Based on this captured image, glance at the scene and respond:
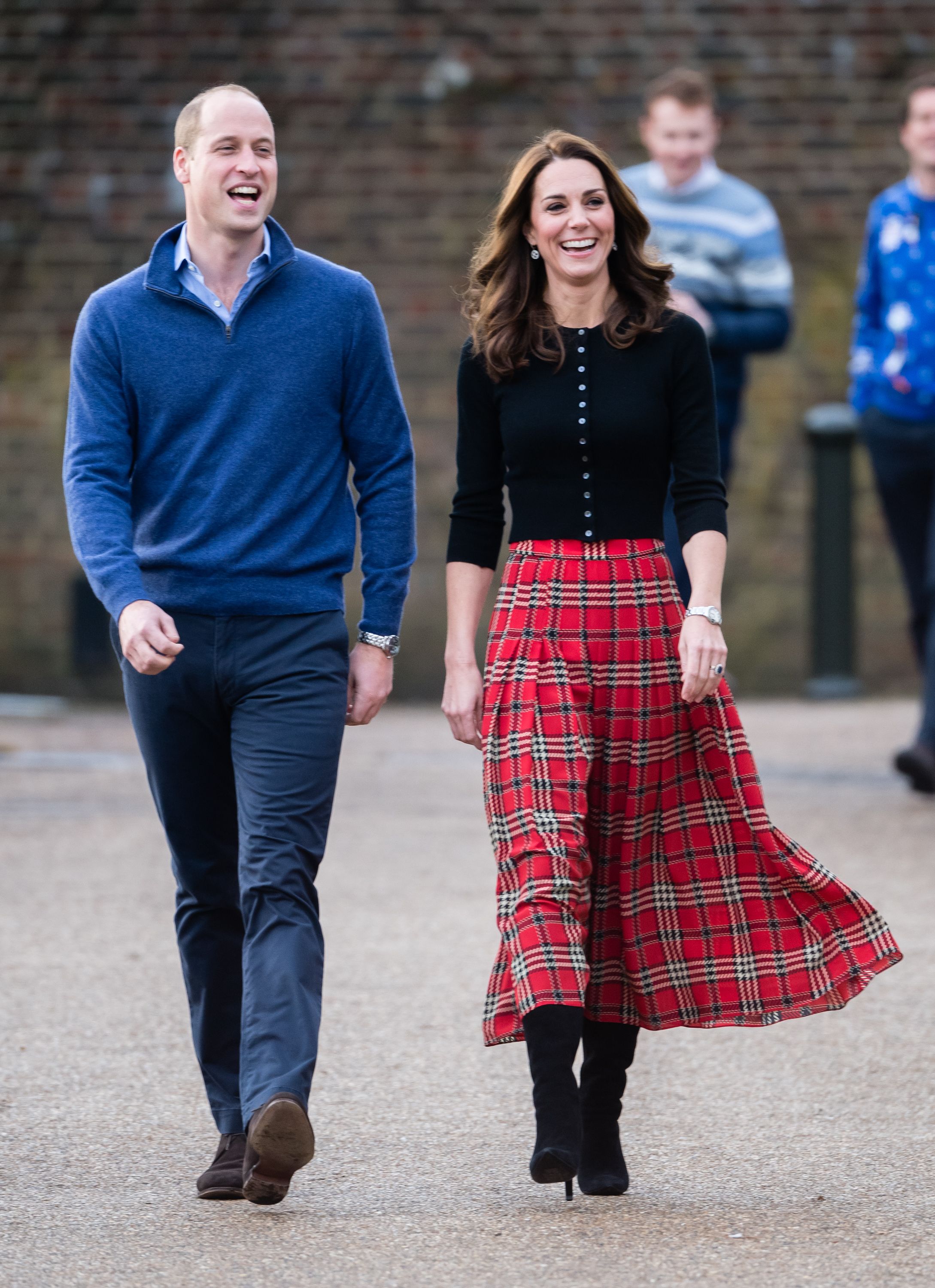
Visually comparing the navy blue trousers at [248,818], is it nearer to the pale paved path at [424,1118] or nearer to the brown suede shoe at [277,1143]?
the brown suede shoe at [277,1143]

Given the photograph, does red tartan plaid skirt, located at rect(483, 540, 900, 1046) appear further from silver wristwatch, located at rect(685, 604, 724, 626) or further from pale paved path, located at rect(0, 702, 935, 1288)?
pale paved path, located at rect(0, 702, 935, 1288)

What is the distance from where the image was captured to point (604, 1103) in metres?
3.81

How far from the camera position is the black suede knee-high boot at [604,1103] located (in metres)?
3.79

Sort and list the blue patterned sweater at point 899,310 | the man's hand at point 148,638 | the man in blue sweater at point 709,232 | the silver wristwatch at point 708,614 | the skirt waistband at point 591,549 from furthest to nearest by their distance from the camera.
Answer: the blue patterned sweater at point 899,310, the man in blue sweater at point 709,232, the skirt waistband at point 591,549, the silver wristwatch at point 708,614, the man's hand at point 148,638

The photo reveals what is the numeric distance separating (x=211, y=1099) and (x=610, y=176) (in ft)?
5.72

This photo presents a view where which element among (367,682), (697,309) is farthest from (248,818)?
(697,309)

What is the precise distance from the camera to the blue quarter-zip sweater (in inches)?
150

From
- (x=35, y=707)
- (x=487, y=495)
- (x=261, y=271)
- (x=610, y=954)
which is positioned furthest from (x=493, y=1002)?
(x=35, y=707)

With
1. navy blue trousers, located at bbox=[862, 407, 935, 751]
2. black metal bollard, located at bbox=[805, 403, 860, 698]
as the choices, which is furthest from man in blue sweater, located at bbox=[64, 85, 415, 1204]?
black metal bollard, located at bbox=[805, 403, 860, 698]

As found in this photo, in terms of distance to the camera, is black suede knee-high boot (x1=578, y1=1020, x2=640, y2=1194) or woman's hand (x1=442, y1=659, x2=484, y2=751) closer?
black suede knee-high boot (x1=578, y1=1020, x2=640, y2=1194)

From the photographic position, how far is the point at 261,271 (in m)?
3.88

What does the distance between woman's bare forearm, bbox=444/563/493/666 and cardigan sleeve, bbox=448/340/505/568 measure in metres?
0.02

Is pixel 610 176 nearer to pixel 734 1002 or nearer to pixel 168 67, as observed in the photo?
pixel 734 1002

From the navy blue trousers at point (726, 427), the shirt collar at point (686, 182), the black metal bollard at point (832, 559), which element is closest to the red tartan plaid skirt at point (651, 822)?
the navy blue trousers at point (726, 427)
